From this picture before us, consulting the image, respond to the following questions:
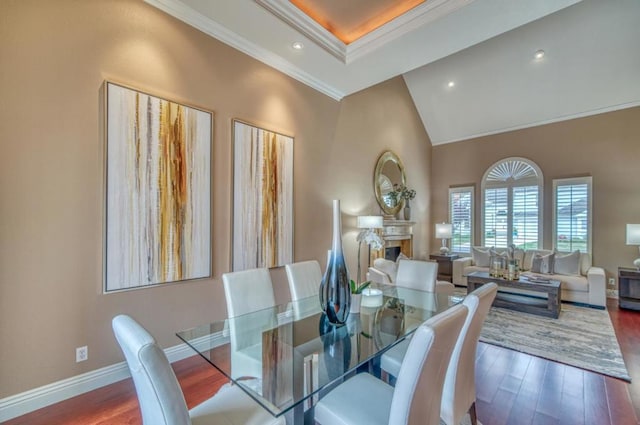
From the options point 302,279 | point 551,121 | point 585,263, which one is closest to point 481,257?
point 585,263

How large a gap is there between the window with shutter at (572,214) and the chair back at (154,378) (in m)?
6.77

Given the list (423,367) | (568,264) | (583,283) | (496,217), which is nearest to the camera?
(423,367)

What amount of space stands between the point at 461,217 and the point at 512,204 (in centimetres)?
106

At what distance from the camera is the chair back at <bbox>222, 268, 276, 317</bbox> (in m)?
2.06

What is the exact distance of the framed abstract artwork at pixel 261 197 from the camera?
121 inches

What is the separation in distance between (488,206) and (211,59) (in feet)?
20.2

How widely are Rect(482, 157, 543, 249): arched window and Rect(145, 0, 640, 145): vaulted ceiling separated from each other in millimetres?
940

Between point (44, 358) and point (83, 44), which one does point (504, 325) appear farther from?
point (83, 44)

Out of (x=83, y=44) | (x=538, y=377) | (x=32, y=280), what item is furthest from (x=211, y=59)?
(x=538, y=377)

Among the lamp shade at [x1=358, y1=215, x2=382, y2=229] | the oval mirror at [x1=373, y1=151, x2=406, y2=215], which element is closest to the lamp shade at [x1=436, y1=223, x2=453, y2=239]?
the oval mirror at [x1=373, y1=151, x2=406, y2=215]

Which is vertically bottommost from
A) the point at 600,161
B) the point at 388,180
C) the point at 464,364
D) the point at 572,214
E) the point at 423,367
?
the point at 464,364

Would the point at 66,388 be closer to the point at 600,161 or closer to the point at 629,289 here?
the point at 629,289

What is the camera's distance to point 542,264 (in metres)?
4.96

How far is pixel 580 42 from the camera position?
4.43 metres
